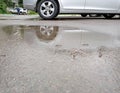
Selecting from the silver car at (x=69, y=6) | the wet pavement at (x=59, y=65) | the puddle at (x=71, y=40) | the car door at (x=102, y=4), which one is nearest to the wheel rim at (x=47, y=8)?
the silver car at (x=69, y=6)

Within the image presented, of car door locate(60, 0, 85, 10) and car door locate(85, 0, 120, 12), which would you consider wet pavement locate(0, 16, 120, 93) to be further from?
car door locate(85, 0, 120, 12)

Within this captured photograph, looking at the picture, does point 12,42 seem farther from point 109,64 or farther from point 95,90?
point 95,90

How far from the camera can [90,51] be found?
12.0 ft

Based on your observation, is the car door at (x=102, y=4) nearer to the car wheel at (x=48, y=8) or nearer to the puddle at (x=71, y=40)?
the car wheel at (x=48, y=8)

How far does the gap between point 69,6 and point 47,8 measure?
2.26 ft

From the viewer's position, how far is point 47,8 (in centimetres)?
849

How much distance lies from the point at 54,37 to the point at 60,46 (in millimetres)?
828

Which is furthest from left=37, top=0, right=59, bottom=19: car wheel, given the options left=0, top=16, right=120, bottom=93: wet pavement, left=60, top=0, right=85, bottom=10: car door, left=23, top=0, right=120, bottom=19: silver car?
left=0, top=16, right=120, bottom=93: wet pavement

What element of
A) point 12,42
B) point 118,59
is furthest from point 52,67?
point 12,42

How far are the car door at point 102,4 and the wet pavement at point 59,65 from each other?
4.12 m

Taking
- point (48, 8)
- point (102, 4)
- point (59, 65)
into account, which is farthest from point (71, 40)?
point (102, 4)

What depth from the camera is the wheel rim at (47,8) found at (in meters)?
8.37

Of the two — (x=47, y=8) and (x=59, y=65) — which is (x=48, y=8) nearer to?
(x=47, y=8)

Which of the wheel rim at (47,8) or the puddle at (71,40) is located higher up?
the puddle at (71,40)
